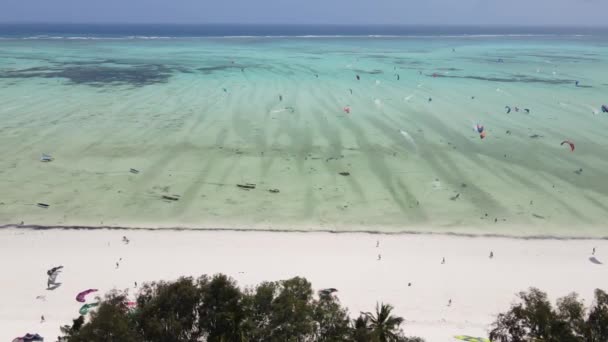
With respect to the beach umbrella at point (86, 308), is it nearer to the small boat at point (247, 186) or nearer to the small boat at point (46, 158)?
the small boat at point (247, 186)

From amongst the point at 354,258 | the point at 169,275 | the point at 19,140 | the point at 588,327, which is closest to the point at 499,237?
the point at 354,258

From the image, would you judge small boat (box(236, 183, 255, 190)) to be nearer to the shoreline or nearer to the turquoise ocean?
the turquoise ocean

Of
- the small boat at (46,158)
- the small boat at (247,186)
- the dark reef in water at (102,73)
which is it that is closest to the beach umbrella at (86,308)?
the small boat at (247,186)

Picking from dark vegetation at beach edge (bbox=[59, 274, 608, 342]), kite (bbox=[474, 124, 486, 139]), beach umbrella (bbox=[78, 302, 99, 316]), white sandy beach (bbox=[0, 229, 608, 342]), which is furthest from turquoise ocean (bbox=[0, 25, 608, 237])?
dark vegetation at beach edge (bbox=[59, 274, 608, 342])

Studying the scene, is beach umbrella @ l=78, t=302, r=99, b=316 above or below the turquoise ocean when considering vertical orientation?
below

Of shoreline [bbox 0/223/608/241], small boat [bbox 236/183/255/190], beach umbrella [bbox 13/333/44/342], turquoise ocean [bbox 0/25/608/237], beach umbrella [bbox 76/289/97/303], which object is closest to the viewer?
beach umbrella [bbox 13/333/44/342]
